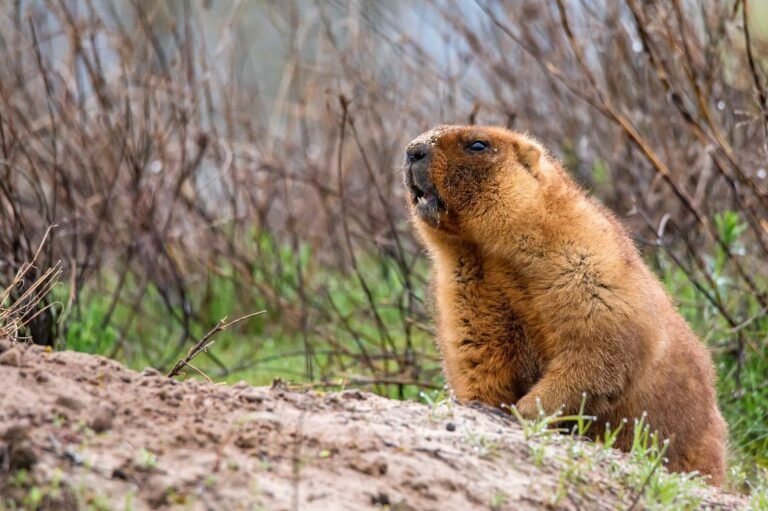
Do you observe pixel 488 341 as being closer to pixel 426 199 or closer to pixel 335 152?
pixel 426 199

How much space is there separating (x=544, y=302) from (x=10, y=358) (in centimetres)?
197

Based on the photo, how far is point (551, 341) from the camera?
4.55 m

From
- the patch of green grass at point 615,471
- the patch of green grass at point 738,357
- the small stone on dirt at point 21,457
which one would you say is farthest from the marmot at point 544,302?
the small stone on dirt at point 21,457

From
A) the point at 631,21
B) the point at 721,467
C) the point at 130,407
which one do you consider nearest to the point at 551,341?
the point at 721,467

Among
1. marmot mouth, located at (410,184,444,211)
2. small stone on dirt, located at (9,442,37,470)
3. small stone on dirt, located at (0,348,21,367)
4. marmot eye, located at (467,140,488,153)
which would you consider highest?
marmot eye, located at (467,140,488,153)

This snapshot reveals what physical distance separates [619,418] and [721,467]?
607mm

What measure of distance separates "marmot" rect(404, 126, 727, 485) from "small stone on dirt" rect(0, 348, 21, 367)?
1.72 metres

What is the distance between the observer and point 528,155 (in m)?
4.89

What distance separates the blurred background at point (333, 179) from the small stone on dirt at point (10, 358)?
8.47ft

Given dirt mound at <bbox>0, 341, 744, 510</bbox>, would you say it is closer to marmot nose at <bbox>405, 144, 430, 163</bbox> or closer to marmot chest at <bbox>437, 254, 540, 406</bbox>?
marmot chest at <bbox>437, 254, 540, 406</bbox>

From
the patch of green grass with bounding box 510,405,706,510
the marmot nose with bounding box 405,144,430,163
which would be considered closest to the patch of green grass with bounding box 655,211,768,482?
the patch of green grass with bounding box 510,405,706,510

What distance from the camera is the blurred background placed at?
276 inches

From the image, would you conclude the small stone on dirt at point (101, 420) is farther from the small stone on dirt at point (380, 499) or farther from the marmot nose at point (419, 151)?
the marmot nose at point (419, 151)

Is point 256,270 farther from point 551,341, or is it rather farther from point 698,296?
point 551,341
